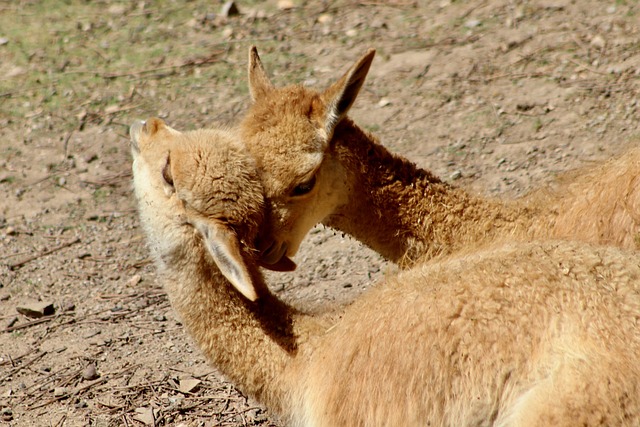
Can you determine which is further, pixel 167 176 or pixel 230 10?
pixel 230 10

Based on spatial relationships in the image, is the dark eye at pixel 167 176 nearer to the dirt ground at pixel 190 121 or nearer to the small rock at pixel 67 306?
the dirt ground at pixel 190 121

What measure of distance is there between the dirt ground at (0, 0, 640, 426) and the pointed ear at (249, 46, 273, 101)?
1.45 meters

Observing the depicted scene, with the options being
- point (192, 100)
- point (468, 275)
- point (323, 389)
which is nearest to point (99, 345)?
point (323, 389)

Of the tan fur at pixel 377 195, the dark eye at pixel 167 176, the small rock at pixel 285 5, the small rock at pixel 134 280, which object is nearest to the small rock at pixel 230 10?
the small rock at pixel 285 5

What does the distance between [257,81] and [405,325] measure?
2.47 meters

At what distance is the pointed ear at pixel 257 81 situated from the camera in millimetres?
6129

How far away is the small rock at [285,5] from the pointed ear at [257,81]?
4.88 m

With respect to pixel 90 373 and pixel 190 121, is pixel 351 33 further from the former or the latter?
pixel 90 373

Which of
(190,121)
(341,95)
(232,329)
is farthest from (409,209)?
(190,121)

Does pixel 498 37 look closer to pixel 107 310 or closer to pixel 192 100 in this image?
pixel 192 100

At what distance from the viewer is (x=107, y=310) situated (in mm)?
7055

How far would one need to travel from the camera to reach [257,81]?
624 centimetres

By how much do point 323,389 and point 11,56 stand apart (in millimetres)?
8075

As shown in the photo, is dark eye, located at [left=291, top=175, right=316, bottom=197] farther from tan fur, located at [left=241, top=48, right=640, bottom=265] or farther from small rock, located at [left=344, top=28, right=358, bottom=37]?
small rock, located at [left=344, top=28, right=358, bottom=37]
